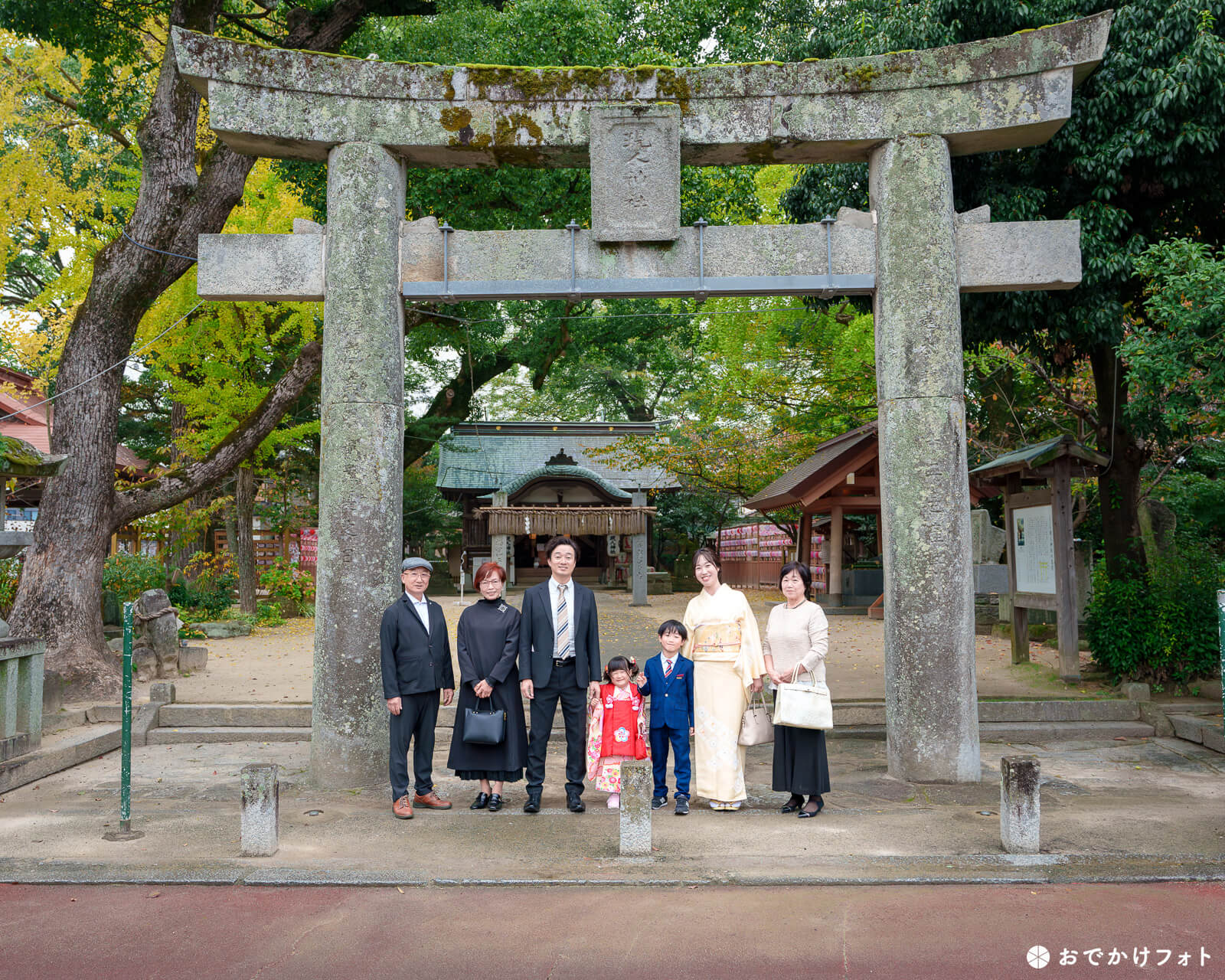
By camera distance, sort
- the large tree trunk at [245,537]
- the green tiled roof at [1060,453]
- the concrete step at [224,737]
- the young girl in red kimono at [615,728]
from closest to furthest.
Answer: the young girl in red kimono at [615,728], the concrete step at [224,737], the green tiled roof at [1060,453], the large tree trunk at [245,537]

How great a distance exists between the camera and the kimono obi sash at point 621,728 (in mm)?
5820

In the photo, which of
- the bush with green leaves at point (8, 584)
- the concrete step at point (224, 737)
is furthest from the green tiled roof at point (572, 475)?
the concrete step at point (224, 737)

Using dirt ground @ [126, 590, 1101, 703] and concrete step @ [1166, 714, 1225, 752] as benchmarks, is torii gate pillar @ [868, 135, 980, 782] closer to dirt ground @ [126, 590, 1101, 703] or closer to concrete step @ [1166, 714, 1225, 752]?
concrete step @ [1166, 714, 1225, 752]

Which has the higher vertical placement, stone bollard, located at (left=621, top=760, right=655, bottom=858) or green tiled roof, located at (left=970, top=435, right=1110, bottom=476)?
green tiled roof, located at (left=970, top=435, right=1110, bottom=476)

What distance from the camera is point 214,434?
15.9m

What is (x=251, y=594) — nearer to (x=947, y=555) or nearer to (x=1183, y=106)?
(x=947, y=555)

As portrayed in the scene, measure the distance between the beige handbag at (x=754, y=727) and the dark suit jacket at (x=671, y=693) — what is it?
0.35 m

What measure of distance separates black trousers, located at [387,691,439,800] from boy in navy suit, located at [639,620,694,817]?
140cm

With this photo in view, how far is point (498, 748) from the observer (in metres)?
5.90

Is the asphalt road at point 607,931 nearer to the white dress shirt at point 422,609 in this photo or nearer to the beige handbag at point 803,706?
the beige handbag at point 803,706

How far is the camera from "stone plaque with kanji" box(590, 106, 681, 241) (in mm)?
6762

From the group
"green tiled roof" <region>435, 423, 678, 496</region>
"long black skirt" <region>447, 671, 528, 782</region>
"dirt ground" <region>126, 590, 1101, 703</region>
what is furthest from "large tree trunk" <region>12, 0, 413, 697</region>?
"green tiled roof" <region>435, 423, 678, 496</region>

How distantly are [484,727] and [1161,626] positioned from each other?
6.97 meters

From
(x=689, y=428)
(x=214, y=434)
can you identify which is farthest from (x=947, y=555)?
(x=689, y=428)
